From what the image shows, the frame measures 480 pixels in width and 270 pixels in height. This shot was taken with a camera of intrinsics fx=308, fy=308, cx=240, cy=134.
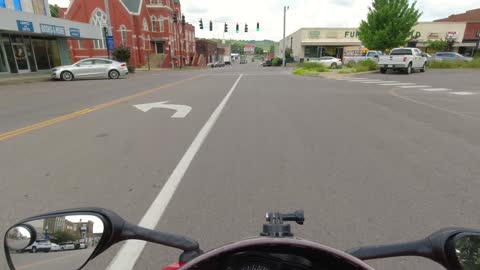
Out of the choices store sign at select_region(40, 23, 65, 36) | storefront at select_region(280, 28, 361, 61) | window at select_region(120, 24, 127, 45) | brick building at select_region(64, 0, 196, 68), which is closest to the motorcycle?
store sign at select_region(40, 23, 65, 36)

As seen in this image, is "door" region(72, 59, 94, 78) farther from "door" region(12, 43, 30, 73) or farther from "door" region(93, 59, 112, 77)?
"door" region(12, 43, 30, 73)

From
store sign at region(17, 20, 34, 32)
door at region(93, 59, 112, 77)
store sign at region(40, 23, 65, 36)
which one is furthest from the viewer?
door at region(93, 59, 112, 77)

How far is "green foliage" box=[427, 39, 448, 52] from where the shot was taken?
5422 centimetres

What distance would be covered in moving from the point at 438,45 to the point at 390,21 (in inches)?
1073

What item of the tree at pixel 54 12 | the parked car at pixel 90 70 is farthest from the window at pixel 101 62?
the tree at pixel 54 12

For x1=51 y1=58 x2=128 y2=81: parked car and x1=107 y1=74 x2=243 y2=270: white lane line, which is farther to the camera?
x1=51 y1=58 x2=128 y2=81: parked car

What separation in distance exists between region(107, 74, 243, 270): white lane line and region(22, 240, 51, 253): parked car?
1310 millimetres

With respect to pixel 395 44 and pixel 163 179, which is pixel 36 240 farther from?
pixel 395 44

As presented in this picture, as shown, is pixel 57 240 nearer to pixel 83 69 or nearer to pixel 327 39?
pixel 83 69

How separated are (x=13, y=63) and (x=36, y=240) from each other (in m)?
29.6

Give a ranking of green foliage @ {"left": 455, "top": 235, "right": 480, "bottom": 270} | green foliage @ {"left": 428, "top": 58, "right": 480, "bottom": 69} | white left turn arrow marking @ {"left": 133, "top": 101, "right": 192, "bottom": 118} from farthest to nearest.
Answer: green foliage @ {"left": 428, "top": 58, "right": 480, "bottom": 69}, white left turn arrow marking @ {"left": 133, "top": 101, "right": 192, "bottom": 118}, green foliage @ {"left": 455, "top": 235, "right": 480, "bottom": 270}

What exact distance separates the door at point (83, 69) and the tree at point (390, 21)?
3012cm

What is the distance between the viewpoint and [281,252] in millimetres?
1110

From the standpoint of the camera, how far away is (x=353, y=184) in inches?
161
